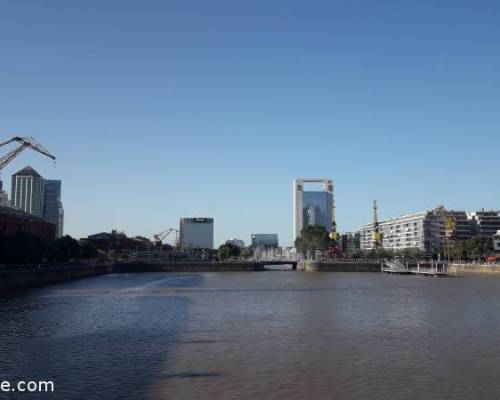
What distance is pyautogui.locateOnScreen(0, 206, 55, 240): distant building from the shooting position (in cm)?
13804

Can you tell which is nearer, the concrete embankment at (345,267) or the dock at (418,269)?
the dock at (418,269)

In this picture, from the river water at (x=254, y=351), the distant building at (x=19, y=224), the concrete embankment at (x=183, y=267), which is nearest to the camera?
the river water at (x=254, y=351)

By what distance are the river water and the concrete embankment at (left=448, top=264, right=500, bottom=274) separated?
88.2m

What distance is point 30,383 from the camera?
25.4m

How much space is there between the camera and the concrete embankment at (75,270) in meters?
87.3

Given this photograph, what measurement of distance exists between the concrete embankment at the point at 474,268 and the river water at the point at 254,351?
88.2 m

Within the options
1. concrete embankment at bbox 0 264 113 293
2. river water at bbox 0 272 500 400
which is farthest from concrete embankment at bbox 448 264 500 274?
concrete embankment at bbox 0 264 113 293

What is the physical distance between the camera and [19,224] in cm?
14625

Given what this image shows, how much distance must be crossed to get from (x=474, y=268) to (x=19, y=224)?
120 m

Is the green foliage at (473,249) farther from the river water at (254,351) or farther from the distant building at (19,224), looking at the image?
the distant building at (19,224)

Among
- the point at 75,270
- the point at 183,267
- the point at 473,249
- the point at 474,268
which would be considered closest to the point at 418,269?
the point at 474,268

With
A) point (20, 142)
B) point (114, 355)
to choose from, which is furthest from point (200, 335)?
point (20, 142)

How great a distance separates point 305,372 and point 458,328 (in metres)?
20.4

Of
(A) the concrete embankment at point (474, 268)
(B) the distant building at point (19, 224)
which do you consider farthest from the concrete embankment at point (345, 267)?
(B) the distant building at point (19, 224)
